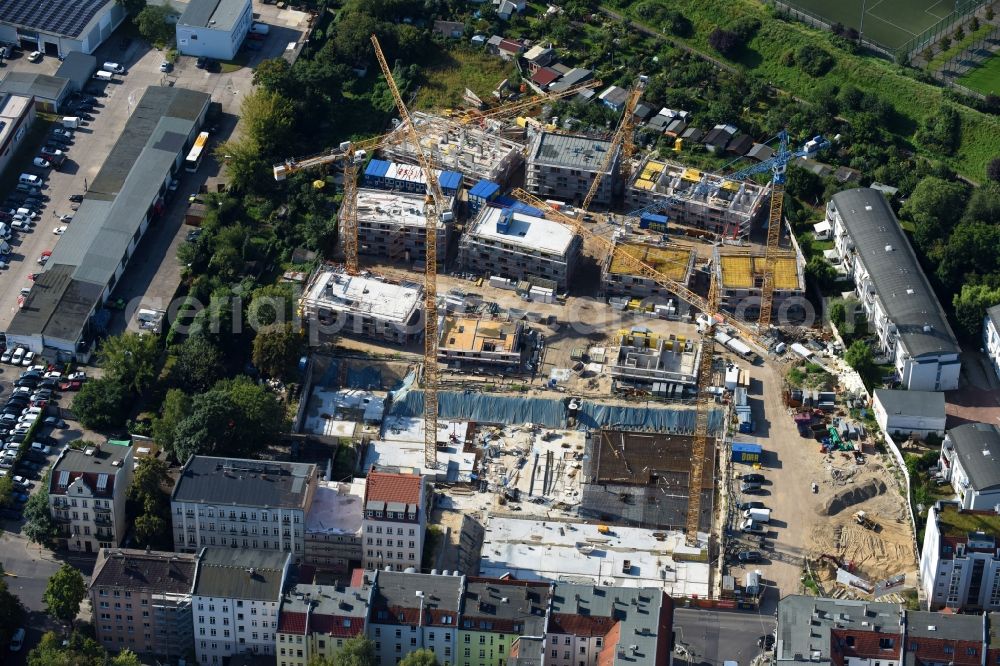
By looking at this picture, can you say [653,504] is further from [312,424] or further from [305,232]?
[305,232]

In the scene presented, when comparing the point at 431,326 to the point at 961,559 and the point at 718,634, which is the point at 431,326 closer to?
the point at 718,634

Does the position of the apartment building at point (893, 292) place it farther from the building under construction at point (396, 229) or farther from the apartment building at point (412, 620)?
the apartment building at point (412, 620)

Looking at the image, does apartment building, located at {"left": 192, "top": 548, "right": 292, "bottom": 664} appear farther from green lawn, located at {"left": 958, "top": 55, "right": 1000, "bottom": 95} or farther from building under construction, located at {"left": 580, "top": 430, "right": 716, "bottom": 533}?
→ green lawn, located at {"left": 958, "top": 55, "right": 1000, "bottom": 95}

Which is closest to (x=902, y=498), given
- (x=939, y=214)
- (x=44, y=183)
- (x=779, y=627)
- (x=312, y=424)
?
(x=779, y=627)

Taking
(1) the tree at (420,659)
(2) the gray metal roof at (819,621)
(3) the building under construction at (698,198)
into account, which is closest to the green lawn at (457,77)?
(3) the building under construction at (698,198)

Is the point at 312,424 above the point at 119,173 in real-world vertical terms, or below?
below

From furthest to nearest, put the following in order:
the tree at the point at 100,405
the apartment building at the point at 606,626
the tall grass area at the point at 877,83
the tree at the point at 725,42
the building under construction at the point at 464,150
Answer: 1. the tree at the point at 725,42
2. the tall grass area at the point at 877,83
3. the building under construction at the point at 464,150
4. the tree at the point at 100,405
5. the apartment building at the point at 606,626
